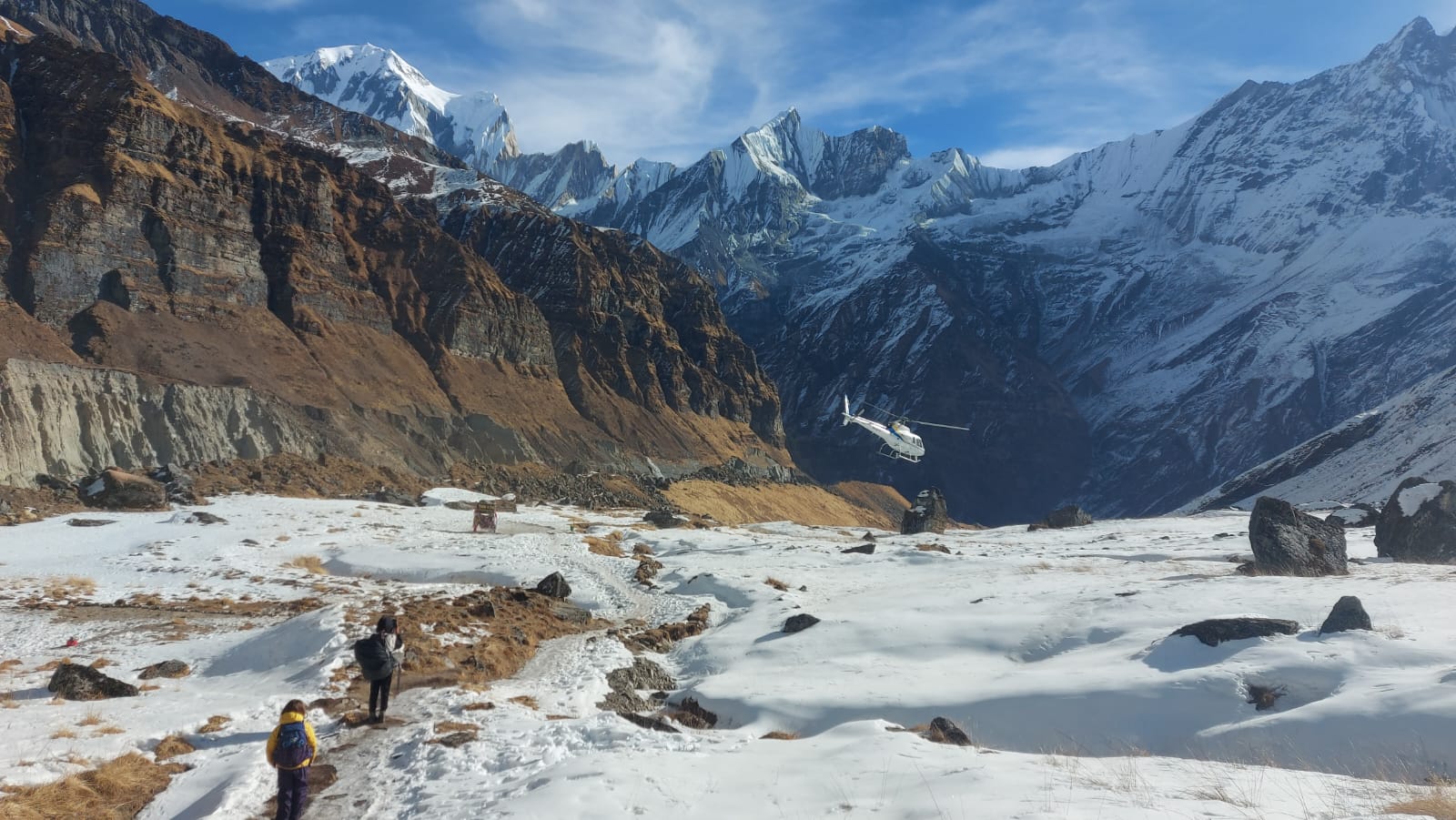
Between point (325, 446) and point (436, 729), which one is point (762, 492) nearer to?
point (325, 446)

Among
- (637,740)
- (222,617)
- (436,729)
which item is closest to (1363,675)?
(637,740)

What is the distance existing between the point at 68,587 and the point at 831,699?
72.2 feet

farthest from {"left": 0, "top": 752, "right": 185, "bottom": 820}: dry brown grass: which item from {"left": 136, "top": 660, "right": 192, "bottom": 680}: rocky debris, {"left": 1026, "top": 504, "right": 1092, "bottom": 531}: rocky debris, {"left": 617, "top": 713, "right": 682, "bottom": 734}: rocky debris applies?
{"left": 1026, "top": 504, "right": 1092, "bottom": 531}: rocky debris

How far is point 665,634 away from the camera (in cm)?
2102

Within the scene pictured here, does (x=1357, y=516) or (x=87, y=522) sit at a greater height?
(x=1357, y=516)

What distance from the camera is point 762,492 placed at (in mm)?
103875

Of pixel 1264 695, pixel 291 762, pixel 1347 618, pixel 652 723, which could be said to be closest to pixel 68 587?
pixel 291 762

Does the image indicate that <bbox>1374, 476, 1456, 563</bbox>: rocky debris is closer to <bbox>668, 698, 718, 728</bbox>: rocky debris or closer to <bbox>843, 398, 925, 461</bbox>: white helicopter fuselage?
<bbox>668, 698, 718, 728</bbox>: rocky debris

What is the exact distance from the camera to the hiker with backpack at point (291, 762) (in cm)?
882

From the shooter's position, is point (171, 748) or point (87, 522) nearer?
point (171, 748)

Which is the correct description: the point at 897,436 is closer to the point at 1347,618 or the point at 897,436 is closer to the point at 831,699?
the point at 1347,618

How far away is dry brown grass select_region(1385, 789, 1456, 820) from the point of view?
261 inches

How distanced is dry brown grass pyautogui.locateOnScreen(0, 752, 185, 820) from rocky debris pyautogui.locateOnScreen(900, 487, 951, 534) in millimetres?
49957

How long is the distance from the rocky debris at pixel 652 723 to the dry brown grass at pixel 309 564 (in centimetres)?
1980
